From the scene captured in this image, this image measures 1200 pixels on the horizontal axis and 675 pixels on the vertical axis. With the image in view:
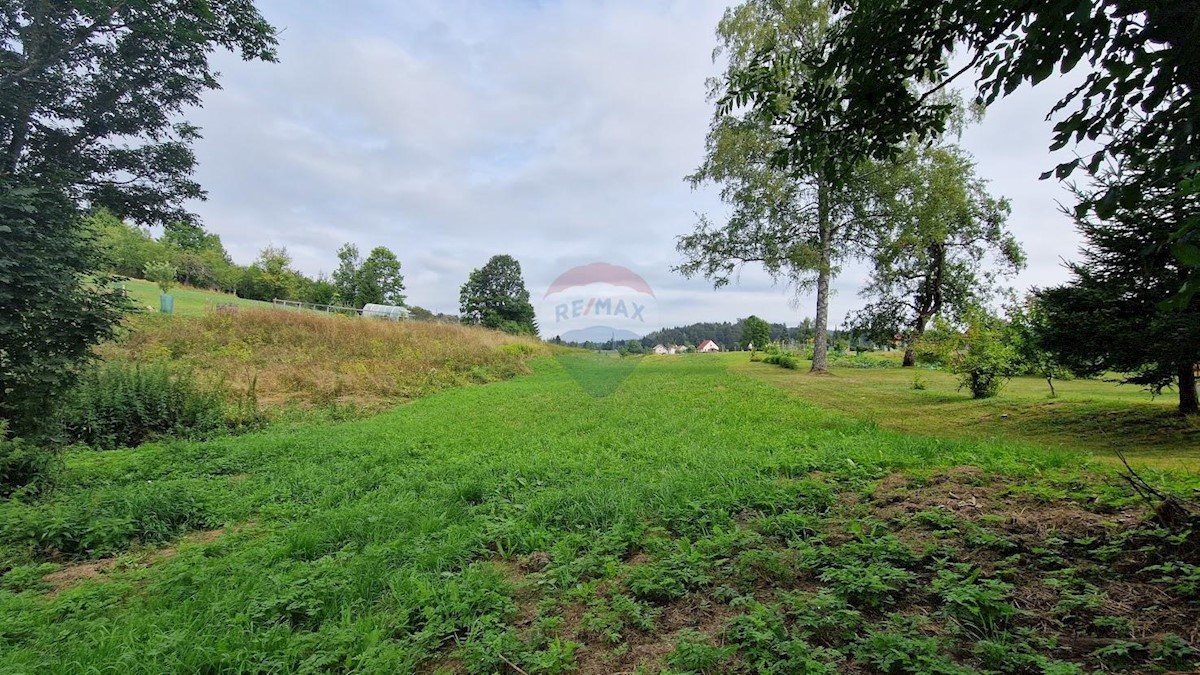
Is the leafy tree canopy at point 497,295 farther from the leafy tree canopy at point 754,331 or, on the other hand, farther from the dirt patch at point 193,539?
the dirt patch at point 193,539

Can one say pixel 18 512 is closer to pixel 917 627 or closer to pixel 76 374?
pixel 76 374

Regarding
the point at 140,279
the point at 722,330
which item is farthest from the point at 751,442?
the point at 722,330

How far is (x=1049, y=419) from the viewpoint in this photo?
6066 millimetres

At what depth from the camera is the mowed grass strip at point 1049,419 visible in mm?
4535

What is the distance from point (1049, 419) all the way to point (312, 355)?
Answer: 17.7m

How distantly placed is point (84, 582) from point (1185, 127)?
5.91 m

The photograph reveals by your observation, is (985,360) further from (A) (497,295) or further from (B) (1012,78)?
(A) (497,295)

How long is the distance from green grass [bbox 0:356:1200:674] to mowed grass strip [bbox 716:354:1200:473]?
0.88 meters

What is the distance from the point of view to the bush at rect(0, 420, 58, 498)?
4121 millimetres

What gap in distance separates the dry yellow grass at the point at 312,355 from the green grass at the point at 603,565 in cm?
623

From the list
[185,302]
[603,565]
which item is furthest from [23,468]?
[185,302]

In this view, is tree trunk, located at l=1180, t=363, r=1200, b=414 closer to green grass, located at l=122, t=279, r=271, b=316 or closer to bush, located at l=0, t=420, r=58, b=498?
bush, located at l=0, t=420, r=58, b=498

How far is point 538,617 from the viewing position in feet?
7.36

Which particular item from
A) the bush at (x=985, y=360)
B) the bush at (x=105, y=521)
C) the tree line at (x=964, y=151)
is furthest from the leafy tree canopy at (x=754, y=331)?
the bush at (x=105, y=521)
